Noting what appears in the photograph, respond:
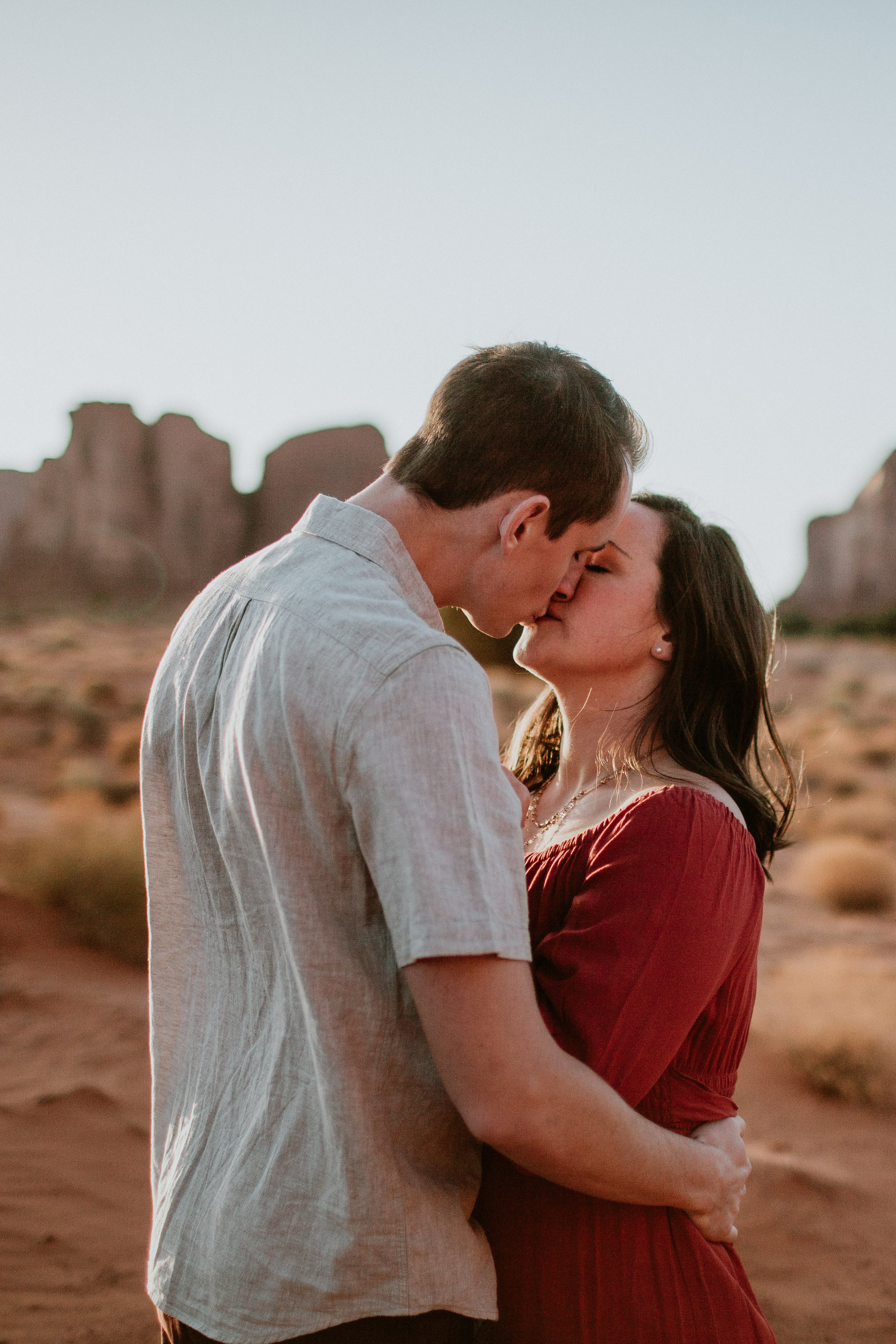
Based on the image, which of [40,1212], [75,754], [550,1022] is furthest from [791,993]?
[75,754]

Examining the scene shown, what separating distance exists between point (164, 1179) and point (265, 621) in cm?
85

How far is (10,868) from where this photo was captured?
8.24 meters

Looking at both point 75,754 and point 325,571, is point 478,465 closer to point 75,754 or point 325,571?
point 325,571

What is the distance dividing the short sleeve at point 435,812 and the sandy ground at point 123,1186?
3626 millimetres

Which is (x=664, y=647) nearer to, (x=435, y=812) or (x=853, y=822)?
(x=435, y=812)

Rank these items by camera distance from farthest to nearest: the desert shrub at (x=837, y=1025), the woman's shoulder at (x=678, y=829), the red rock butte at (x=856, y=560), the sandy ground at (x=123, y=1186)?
the red rock butte at (x=856, y=560)
the desert shrub at (x=837, y=1025)
the sandy ground at (x=123, y=1186)
the woman's shoulder at (x=678, y=829)

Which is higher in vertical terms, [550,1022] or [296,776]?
[296,776]

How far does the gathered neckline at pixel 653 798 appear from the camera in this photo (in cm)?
178

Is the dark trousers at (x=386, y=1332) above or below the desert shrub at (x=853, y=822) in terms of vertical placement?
above

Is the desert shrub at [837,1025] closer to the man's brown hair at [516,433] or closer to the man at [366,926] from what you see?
the man at [366,926]

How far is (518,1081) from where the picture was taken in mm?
1103

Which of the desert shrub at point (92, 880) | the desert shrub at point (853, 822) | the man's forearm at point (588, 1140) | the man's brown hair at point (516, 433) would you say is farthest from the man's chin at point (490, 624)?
the desert shrub at point (853, 822)

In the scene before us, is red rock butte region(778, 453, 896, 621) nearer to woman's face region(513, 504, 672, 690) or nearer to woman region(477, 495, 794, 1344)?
woman's face region(513, 504, 672, 690)

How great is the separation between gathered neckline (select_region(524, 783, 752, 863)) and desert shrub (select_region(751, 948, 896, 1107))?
16.6 feet
